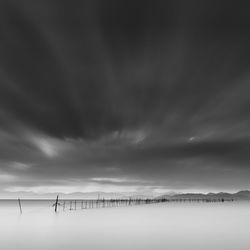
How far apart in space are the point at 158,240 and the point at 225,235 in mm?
6391

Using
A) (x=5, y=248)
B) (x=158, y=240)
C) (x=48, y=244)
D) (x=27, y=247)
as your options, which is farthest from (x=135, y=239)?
(x=5, y=248)

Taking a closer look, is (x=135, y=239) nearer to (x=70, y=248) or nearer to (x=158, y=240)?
(x=158, y=240)

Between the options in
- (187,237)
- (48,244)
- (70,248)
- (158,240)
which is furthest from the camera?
(187,237)

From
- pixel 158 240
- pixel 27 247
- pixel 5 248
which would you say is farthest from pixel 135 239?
pixel 5 248

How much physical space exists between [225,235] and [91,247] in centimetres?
1186

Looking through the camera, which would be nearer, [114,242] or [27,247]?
[27,247]

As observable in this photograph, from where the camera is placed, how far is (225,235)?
2373 cm

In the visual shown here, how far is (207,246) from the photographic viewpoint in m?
18.6

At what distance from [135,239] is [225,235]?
25.7ft

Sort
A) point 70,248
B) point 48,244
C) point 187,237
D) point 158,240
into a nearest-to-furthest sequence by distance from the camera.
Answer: point 70,248
point 48,244
point 158,240
point 187,237

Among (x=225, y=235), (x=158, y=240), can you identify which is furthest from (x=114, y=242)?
(x=225, y=235)

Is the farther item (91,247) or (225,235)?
(225,235)

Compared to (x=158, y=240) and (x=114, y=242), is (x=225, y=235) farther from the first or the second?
(x=114, y=242)

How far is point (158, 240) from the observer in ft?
69.4
